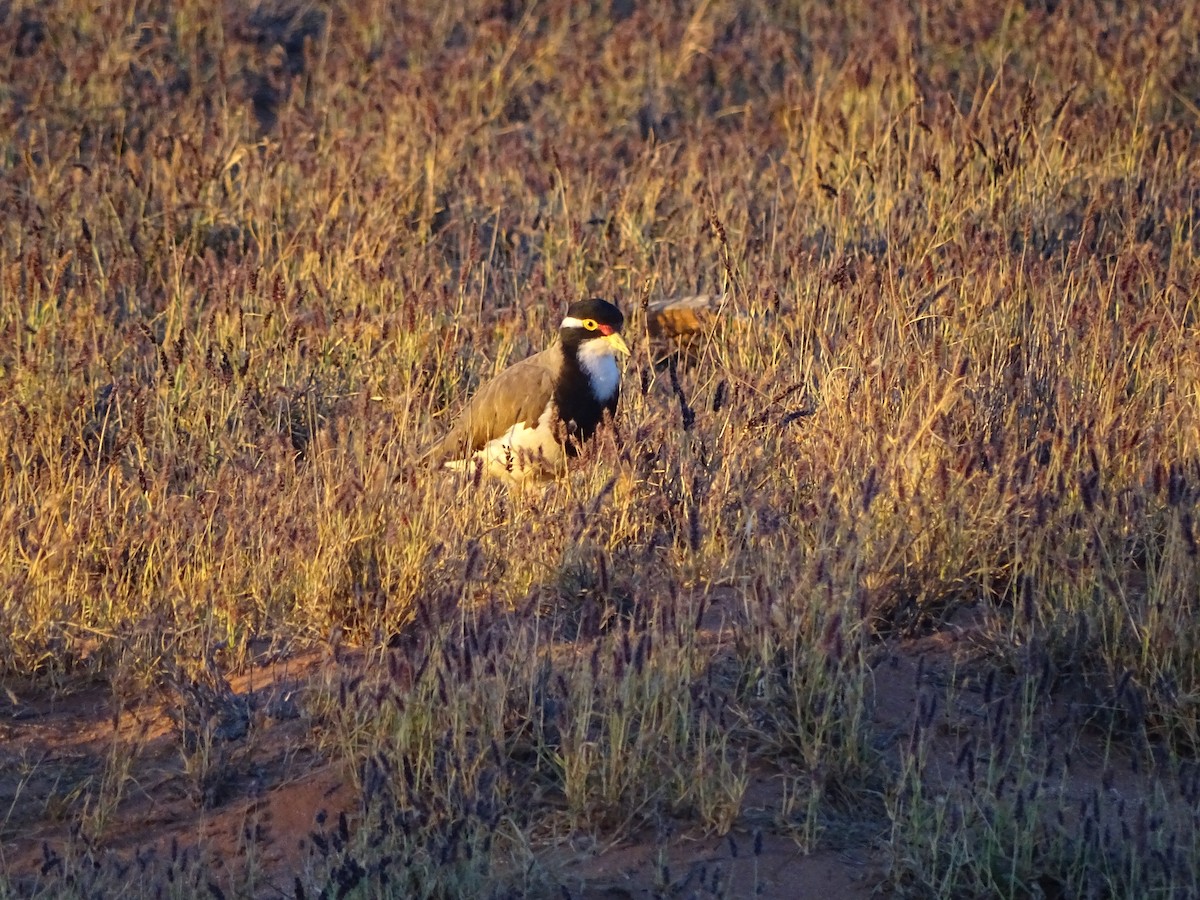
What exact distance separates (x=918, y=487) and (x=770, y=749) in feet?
3.53

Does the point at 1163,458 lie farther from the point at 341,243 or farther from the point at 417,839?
the point at 341,243

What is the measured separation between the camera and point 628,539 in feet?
16.9

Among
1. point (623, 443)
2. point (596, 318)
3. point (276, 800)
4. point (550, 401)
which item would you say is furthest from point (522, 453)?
Answer: point (276, 800)

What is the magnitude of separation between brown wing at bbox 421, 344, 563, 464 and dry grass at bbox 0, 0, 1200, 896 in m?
0.32

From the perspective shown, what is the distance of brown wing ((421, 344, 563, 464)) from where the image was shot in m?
6.12

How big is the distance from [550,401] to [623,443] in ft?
2.56

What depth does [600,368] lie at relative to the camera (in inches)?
243

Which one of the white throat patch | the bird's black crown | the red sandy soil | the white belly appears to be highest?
the bird's black crown

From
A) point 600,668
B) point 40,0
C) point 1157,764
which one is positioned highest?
point 40,0

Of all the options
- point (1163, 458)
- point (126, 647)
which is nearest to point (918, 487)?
point (1163, 458)

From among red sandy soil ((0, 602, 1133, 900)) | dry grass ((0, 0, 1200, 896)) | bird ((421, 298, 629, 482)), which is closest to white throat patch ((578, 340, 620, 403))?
bird ((421, 298, 629, 482))

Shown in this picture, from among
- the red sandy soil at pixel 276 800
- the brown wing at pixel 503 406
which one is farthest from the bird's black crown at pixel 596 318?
the red sandy soil at pixel 276 800

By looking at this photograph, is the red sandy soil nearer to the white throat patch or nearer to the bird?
the bird

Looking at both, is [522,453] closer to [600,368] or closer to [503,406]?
[503,406]
